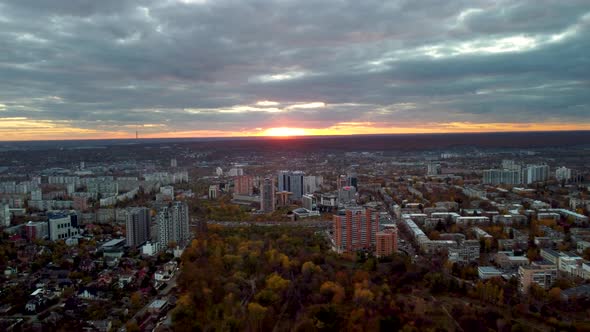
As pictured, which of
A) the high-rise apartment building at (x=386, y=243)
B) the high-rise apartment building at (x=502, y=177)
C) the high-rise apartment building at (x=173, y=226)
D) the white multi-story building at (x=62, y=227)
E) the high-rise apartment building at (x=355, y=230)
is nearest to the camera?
the high-rise apartment building at (x=386, y=243)

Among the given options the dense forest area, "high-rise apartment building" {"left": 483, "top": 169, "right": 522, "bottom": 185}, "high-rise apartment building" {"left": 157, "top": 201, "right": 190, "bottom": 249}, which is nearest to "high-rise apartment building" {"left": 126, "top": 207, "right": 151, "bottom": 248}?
"high-rise apartment building" {"left": 157, "top": 201, "right": 190, "bottom": 249}

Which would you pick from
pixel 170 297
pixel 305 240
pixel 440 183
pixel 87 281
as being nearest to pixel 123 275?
pixel 87 281

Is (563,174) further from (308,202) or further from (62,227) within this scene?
(62,227)

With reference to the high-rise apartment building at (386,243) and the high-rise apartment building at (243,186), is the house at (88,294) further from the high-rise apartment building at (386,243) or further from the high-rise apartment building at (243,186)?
the high-rise apartment building at (243,186)

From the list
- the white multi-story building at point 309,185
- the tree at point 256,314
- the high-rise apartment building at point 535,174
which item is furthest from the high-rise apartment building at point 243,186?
the tree at point 256,314

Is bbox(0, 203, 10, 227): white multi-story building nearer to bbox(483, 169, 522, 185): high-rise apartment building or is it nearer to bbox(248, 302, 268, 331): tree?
bbox(248, 302, 268, 331): tree

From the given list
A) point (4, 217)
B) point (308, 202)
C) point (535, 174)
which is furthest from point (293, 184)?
point (535, 174)
